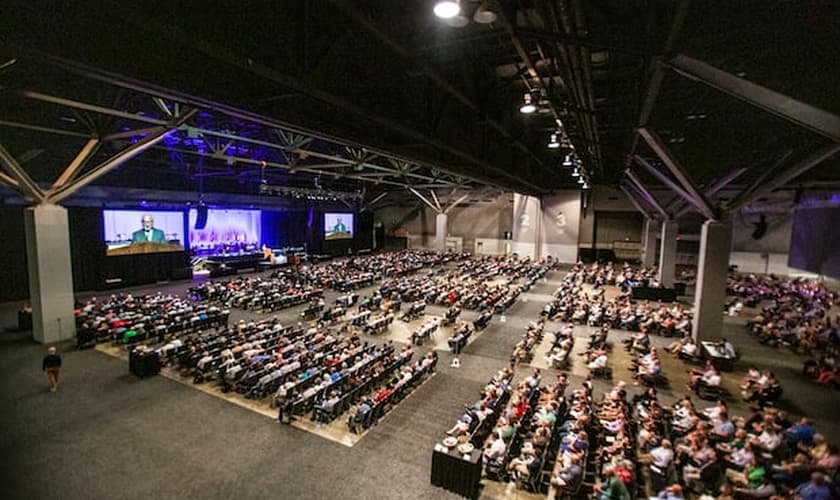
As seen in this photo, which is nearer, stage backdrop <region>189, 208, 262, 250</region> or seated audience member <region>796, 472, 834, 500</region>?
seated audience member <region>796, 472, 834, 500</region>

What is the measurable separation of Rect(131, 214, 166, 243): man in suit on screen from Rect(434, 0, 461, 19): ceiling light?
102 ft

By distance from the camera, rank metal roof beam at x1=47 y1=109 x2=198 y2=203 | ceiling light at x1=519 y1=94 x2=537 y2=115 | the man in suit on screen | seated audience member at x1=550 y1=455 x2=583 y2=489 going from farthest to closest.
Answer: the man in suit on screen → metal roof beam at x1=47 y1=109 x2=198 y2=203 → ceiling light at x1=519 y1=94 x2=537 y2=115 → seated audience member at x1=550 y1=455 x2=583 y2=489

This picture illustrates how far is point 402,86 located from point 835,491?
11.1 meters

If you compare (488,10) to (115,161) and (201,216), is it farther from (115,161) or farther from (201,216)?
(201,216)

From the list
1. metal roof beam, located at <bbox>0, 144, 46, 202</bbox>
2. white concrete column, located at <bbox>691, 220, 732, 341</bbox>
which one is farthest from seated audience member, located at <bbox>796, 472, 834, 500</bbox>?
metal roof beam, located at <bbox>0, 144, 46, 202</bbox>

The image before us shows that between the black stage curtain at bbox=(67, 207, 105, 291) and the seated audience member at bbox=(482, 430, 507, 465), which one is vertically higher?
the black stage curtain at bbox=(67, 207, 105, 291)

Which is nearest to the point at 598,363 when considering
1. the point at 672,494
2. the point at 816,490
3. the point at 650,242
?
the point at 816,490

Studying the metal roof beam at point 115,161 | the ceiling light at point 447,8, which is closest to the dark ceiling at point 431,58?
the ceiling light at point 447,8

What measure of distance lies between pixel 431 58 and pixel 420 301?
61.3 feet

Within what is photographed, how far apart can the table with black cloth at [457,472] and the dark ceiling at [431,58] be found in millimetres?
6583

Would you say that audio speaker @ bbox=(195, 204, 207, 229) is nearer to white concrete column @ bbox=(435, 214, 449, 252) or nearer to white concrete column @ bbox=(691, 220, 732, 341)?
white concrete column @ bbox=(435, 214, 449, 252)

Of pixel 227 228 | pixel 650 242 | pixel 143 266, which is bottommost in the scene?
pixel 143 266

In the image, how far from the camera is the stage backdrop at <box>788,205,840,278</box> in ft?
59.3

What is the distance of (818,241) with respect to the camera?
2033 cm
